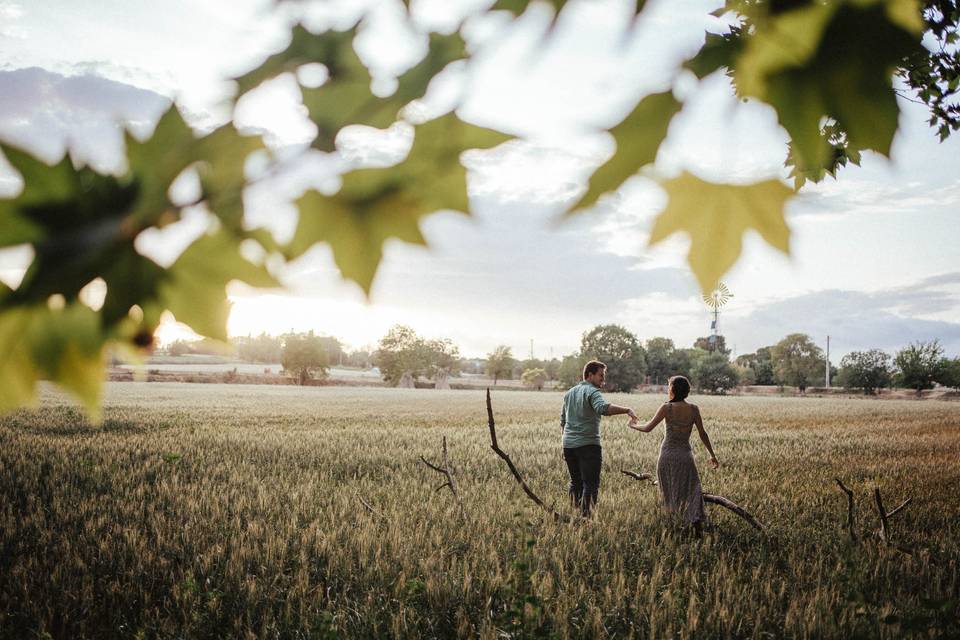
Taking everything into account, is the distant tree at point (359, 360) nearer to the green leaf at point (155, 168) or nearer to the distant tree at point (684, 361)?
the distant tree at point (684, 361)

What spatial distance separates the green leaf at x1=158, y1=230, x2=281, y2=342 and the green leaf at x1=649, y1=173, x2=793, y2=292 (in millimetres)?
523

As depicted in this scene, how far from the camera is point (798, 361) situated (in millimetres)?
108750

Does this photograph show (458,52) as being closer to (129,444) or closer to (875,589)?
(875,589)

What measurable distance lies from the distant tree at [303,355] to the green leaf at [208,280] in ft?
284

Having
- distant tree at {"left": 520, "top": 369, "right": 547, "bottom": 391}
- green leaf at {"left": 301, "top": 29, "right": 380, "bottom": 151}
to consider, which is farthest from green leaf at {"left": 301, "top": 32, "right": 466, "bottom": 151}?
distant tree at {"left": 520, "top": 369, "right": 547, "bottom": 391}

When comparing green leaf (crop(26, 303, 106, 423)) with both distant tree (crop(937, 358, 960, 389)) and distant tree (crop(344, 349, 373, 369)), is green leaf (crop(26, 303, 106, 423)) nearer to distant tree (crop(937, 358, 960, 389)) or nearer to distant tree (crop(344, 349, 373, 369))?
distant tree (crop(937, 358, 960, 389))

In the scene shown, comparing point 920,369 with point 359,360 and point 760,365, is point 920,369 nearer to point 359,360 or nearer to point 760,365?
point 760,365

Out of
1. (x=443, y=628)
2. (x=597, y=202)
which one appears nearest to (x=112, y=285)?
(x=597, y=202)

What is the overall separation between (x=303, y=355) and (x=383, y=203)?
285 feet

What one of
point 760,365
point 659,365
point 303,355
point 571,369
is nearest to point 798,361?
point 760,365

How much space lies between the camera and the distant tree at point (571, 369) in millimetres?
97062

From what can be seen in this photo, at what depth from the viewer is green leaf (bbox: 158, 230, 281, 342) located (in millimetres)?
612

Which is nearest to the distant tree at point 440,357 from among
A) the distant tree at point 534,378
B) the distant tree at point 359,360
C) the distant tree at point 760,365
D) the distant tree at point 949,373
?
the distant tree at point 534,378

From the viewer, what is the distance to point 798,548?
585cm
